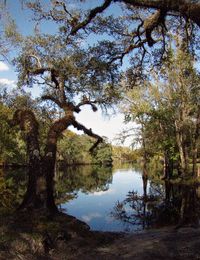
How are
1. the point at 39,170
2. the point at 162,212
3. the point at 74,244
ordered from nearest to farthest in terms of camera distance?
the point at 74,244, the point at 39,170, the point at 162,212

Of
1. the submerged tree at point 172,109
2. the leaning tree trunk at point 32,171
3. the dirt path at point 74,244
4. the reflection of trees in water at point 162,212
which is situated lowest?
the reflection of trees in water at point 162,212

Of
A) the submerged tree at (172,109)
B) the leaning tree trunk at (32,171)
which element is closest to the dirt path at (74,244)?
the leaning tree trunk at (32,171)

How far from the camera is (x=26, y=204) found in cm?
1681

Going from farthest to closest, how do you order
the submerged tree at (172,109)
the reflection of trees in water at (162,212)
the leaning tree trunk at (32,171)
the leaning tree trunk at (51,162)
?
the submerged tree at (172,109) → the reflection of trees in water at (162,212) → the leaning tree trunk at (51,162) → the leaning tree trunk at (32,171)

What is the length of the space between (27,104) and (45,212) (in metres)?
18.5

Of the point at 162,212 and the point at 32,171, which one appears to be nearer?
the point at 32,171

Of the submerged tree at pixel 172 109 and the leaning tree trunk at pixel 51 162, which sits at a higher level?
the submerged tree at pixel 172 109

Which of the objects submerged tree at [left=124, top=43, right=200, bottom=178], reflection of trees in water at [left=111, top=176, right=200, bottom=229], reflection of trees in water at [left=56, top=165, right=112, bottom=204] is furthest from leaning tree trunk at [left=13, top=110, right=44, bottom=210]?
reflection of trees in water at [left=56, top=165, right=112, bottom=204]

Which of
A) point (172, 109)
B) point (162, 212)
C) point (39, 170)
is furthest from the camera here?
point (172, 109)

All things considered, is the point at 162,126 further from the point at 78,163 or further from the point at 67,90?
the point at 78,163

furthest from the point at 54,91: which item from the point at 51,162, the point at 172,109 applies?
the point at 172,109

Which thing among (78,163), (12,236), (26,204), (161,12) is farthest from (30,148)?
(78,163)

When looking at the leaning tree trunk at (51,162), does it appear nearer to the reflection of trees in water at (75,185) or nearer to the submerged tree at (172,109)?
the submerged tree at (172,109)

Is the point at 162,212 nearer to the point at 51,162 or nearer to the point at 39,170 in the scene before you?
the point at 51,162
